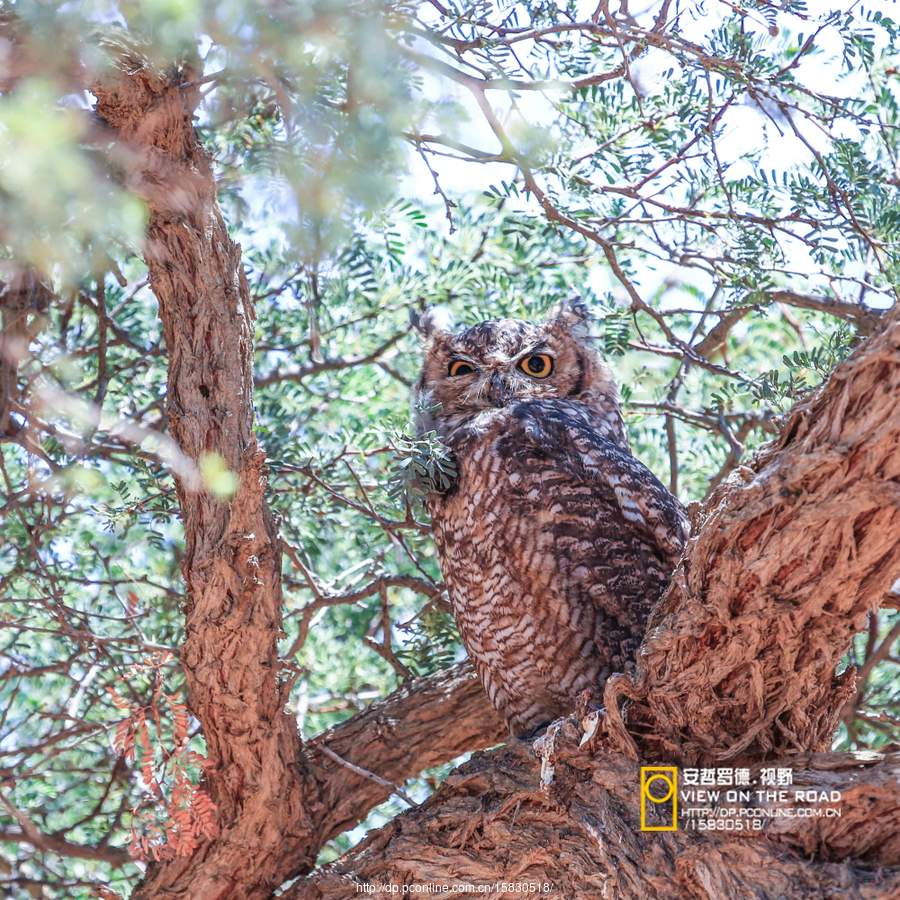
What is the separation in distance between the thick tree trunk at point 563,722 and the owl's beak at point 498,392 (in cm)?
86

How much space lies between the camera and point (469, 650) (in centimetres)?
267

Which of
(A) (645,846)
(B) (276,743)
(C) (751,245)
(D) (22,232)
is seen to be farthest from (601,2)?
(B) (276,743)

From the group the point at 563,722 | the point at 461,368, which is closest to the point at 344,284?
the point at 461,368

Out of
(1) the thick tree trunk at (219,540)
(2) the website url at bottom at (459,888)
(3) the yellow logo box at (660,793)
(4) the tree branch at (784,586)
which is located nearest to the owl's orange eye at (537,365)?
(1) the thick tree trunk at (219,540)


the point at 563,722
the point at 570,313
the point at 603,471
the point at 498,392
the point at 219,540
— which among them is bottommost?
the point at 563,722

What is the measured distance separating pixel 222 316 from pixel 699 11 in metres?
1.68

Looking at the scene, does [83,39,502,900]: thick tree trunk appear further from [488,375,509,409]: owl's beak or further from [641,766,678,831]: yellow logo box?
[641,766,678,831]: yellow logo box

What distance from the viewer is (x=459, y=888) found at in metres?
2.15

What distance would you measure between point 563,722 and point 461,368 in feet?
4.60

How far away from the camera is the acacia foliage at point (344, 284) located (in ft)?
3.82

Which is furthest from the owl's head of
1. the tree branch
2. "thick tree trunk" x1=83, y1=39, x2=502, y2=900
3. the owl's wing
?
the tree branch

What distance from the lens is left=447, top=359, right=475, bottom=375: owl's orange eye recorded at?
9.97 ft

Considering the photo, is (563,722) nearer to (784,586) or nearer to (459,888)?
(459,888)

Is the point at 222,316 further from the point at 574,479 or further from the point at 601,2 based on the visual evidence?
the point at 601,2
